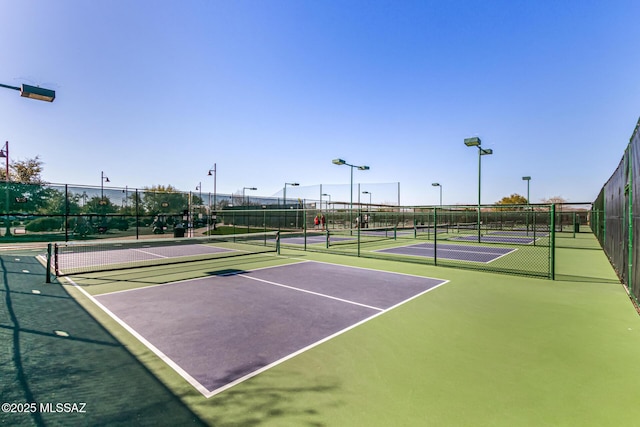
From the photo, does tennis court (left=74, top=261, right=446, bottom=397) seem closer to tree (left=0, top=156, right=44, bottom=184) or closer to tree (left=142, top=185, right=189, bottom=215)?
tree (left=142, top=185, right=189, bottom=215)

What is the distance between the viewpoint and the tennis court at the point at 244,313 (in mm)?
4039

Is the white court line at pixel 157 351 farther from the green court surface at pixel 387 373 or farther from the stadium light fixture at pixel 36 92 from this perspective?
the stadium light fixture at pixel 36 92

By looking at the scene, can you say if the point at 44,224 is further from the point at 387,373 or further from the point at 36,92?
the point at 387,373

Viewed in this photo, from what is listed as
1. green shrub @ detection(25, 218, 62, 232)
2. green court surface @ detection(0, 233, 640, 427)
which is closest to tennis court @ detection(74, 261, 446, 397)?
green court surface @ detection(0, 233, 640, 427)

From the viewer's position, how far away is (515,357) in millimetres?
4184

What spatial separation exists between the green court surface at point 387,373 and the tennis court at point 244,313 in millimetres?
242

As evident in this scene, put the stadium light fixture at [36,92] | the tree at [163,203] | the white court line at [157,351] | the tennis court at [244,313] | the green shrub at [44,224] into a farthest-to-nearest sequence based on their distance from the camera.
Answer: the tree at [163,203]
the green shrub at [44,224]
the stadium light fixture at [36,92]
the tennis court at [244,313]
the white court line at [157,351]

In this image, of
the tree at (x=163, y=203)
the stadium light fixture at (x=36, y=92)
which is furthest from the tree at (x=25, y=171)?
the stadium light fixture at (x=36, y=92)

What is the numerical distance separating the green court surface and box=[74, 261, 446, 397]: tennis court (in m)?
0.24

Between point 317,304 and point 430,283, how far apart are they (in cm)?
395

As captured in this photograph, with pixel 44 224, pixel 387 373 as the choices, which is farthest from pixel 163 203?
pixel 387 373

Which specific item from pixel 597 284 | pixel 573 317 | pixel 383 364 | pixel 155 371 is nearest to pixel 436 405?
pixel 383 364

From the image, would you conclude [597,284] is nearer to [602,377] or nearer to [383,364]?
[602,377]

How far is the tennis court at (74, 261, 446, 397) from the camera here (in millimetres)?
4039
